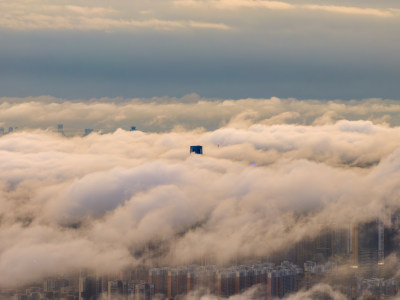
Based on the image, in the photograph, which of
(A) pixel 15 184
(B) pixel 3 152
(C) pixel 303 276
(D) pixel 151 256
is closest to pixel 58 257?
(D) pixel 151 256

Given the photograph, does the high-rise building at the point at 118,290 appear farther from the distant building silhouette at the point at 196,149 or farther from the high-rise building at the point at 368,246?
the distant building silhouette at the point at 196,149

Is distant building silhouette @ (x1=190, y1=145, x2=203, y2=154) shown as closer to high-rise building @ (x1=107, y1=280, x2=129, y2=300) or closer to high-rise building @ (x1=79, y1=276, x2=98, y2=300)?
high-rise building @ (x1=79, y1=276, x2=98, y2=300)

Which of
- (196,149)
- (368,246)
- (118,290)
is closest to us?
(118,290)

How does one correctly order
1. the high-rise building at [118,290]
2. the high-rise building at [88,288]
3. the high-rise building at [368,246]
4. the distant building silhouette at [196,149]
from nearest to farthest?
the high-rise building at [118,290], the high-rise building at [88,288], the high-rise building at [368,246], the distant building silhouette at [196,149]

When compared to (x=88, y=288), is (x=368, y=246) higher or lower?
higher

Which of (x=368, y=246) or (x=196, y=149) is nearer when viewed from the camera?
(x=368, y=246)

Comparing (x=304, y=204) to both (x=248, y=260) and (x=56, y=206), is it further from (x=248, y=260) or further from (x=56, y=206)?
(x=56, y=206)

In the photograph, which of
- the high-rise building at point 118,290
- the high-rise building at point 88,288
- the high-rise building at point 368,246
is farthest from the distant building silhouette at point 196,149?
the high-rise building at point 118,290

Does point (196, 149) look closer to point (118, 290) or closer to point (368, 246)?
point (368, 246)

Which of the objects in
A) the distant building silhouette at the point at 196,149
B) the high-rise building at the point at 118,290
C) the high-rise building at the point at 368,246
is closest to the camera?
the high-rise building at the point at 118,290

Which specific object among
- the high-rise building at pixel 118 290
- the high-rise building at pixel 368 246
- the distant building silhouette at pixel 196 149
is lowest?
the high-rise building at pixel 118 290

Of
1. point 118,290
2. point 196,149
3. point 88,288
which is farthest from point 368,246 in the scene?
point 196,149
